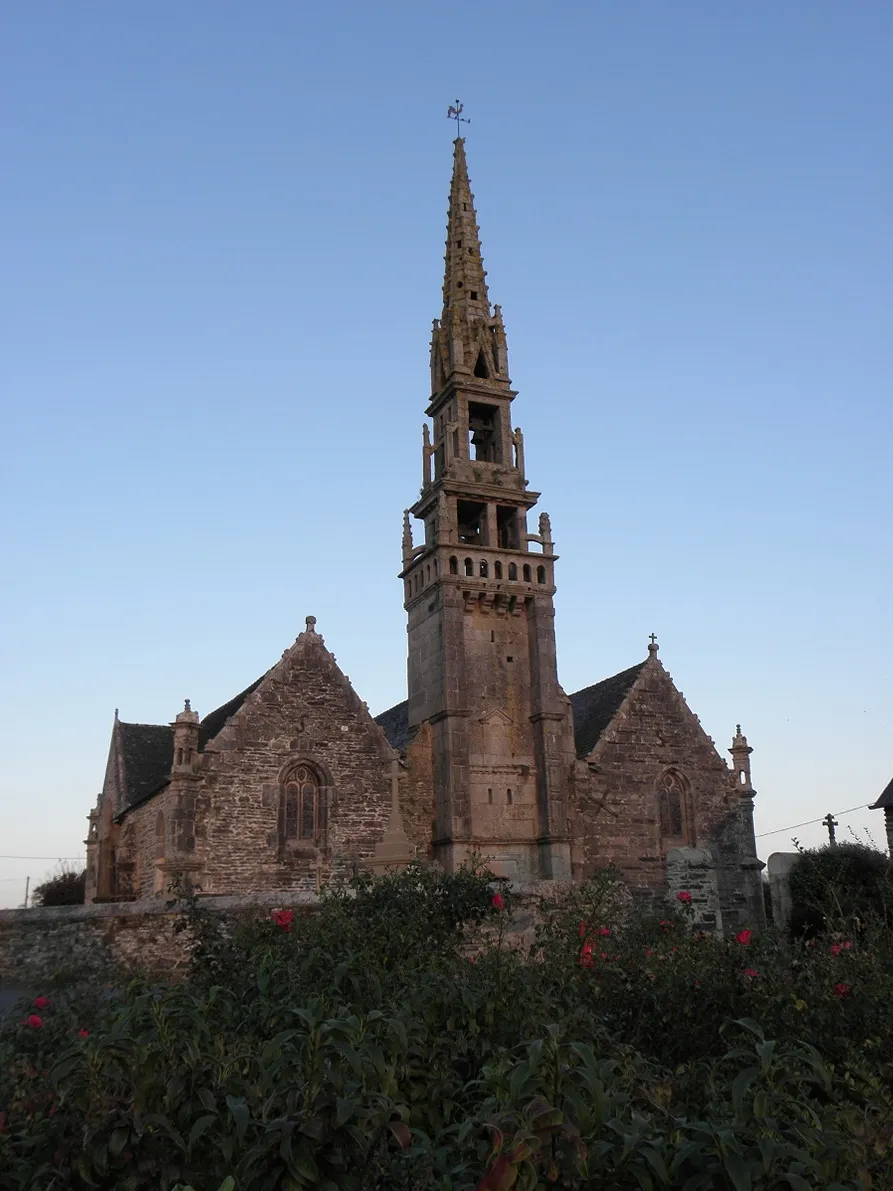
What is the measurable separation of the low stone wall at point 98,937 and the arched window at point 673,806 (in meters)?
18.9

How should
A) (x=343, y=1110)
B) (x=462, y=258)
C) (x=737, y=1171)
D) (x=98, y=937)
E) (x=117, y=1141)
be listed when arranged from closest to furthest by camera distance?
(x=737, y=1171) < (x=343, y=1110) < (x=117, y=1141) < (x=98, y=937) < (x=462, y=258)

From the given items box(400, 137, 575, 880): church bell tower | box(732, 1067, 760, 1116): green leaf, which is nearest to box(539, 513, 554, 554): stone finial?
box(400, 137, 575, 880): church bell tower

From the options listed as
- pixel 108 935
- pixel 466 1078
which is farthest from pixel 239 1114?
pixel 108 935

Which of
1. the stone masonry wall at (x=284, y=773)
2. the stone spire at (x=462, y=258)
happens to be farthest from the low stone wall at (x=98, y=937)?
the stone spire at (x=462, y=258)

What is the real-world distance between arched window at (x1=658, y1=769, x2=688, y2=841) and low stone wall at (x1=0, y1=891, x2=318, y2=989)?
744 inches

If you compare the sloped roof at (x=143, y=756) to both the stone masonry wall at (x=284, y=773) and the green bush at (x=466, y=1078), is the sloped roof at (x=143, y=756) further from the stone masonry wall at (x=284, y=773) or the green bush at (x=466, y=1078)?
the green bush at (x=466, y=1078)

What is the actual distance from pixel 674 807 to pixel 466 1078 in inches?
1015

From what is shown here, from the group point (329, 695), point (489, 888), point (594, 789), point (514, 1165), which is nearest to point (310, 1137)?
point (514, 1165)

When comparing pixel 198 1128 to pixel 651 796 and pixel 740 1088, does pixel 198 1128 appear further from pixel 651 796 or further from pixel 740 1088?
pixel 651 796

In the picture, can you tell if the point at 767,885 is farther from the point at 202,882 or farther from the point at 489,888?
the point at 489,888

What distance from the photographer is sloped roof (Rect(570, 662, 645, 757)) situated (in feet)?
102

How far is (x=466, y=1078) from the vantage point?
6.40 metres

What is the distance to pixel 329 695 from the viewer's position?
27.6 meters

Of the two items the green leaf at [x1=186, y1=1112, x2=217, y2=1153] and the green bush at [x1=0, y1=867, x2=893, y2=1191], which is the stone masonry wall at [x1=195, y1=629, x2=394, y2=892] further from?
the green leaf at [x1=186, y1=1112, x2=217, y2=1153]
